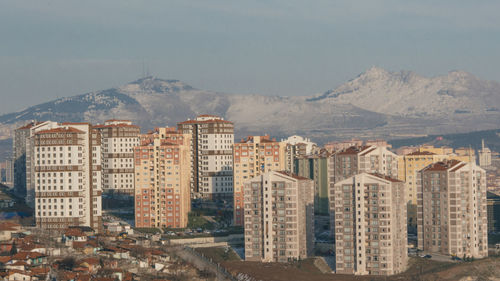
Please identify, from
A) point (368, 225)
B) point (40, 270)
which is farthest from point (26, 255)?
point (368, 225)

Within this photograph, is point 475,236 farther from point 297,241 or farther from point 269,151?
point 269,151

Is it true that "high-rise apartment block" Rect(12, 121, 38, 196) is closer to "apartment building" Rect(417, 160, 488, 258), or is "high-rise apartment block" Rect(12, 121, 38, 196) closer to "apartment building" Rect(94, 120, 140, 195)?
"apartment building" Rect(94, 120, 140, 195)

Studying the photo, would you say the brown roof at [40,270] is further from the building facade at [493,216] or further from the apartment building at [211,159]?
the building facade at [493,216]

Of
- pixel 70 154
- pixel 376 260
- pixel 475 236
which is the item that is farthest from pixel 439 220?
pixel 70 154

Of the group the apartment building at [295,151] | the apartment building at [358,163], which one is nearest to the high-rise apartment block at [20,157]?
the apartment building at [295,151]

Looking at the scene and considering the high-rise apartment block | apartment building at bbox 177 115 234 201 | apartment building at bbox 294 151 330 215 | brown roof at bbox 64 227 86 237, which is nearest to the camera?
brown roof at bbox 64 227 86 237

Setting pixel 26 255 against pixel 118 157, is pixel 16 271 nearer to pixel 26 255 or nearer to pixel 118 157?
pixel 26 255

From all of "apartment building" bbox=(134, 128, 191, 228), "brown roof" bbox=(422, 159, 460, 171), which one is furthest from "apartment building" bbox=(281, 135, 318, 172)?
"brown roof" bbox=(422, 159, 460, 171)
